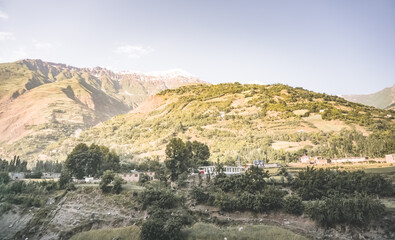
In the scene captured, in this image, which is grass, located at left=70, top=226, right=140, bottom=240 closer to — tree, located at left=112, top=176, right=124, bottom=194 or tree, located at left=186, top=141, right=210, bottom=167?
tree, located at left=112, top=176, right=124, bottom=194

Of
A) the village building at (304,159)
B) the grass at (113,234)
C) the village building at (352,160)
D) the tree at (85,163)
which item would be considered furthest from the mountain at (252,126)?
the grass at (113,234)

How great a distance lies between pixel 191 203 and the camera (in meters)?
38.3

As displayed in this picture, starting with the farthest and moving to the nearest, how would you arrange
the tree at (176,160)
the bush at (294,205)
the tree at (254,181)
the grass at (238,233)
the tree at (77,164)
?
the tree at (77,164), the tree at (176,160), the tree at (254,181), the bush at (294,205), the grass at (238,233)

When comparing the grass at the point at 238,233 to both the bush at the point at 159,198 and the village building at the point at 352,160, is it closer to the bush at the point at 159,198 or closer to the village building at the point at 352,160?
the bush at the point at 159,198

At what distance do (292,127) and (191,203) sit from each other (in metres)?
64.5

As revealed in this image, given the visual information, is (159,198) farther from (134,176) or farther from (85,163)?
(85,163)

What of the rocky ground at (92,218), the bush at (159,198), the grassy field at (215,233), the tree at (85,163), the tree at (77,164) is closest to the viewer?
the grassy field at (215,233)

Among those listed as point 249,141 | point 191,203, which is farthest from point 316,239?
point 249,141

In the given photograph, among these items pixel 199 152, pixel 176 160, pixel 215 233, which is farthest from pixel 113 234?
pixel 199 152

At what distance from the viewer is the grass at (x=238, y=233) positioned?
2669 cm

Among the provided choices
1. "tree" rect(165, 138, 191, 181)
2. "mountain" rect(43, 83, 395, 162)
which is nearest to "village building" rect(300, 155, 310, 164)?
"mountain" rect(43, 83, 395, 162)

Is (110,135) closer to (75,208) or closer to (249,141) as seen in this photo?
(249,141)

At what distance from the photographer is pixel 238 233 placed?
28094 mm

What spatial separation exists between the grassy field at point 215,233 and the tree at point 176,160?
18063mm
